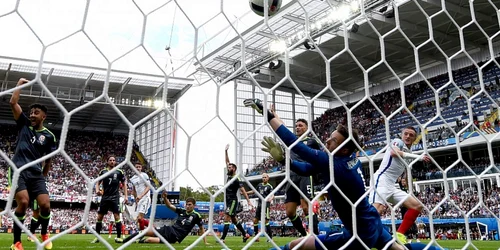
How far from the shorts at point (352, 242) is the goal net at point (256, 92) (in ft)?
0.36

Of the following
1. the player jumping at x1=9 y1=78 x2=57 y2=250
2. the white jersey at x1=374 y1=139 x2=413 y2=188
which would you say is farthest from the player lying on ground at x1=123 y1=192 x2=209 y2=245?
the white jersey at x1=374 y1=139 x2=413 y2=188

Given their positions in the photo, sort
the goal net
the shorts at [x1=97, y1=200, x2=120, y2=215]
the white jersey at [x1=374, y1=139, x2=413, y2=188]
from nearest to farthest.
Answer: the goal net < the white jersey at [x1=374, y1=139, x2=413, y2=188] < the shorts at [x1=97, y1=200, x2=120, y2=215]

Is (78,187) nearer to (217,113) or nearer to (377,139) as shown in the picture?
(377,139)

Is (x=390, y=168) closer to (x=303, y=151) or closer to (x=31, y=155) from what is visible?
(x=303, y=151)

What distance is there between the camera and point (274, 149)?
2.54 metres

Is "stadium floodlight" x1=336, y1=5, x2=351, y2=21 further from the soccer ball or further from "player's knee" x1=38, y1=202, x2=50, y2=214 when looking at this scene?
"player's knee" x1=38, y1=202, x2=50, y2=214

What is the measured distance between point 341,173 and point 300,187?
3.59 meters

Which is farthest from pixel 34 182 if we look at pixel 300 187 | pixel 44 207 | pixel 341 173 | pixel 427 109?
pixel 427 109

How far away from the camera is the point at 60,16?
7.27 feet

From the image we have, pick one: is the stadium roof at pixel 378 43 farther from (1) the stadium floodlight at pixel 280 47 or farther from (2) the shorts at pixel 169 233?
(1) the stadium floodlight at pixel 280 47

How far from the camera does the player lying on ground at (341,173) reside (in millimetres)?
2445

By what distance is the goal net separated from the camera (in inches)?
77.2

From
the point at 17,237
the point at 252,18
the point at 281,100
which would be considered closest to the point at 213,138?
the point at 252,18

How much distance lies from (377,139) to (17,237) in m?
18.6
